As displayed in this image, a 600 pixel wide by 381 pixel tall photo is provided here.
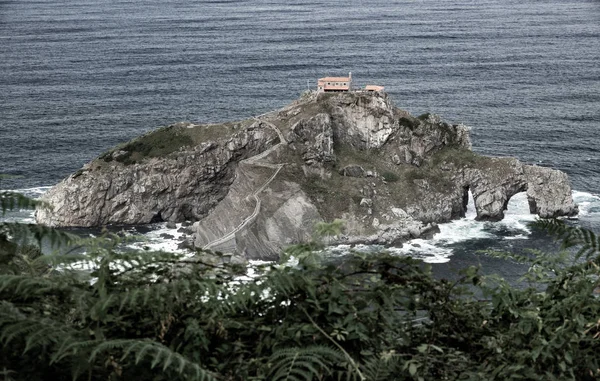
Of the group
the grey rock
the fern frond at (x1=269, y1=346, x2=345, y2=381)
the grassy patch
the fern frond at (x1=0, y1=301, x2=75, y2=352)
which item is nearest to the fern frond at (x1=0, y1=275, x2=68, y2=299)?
the fern frond at (x1=0, y1=301, x2=75, y2=352)

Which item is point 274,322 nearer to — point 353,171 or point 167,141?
point 353,171

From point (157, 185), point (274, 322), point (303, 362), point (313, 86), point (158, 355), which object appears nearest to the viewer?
point (158, 355)

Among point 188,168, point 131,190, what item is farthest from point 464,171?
point 131,190

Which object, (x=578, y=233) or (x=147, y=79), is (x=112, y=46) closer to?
(x=147, y=79)

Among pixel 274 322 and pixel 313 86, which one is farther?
pixel 313 86

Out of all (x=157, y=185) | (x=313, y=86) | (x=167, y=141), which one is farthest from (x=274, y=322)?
(x=313, y=86)

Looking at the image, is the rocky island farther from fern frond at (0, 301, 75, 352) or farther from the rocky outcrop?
fern frond at (0, 301, 75, 352)

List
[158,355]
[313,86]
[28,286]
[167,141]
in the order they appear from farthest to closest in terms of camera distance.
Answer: [313,86] → [167,141] → [28,286] → [158,355]
